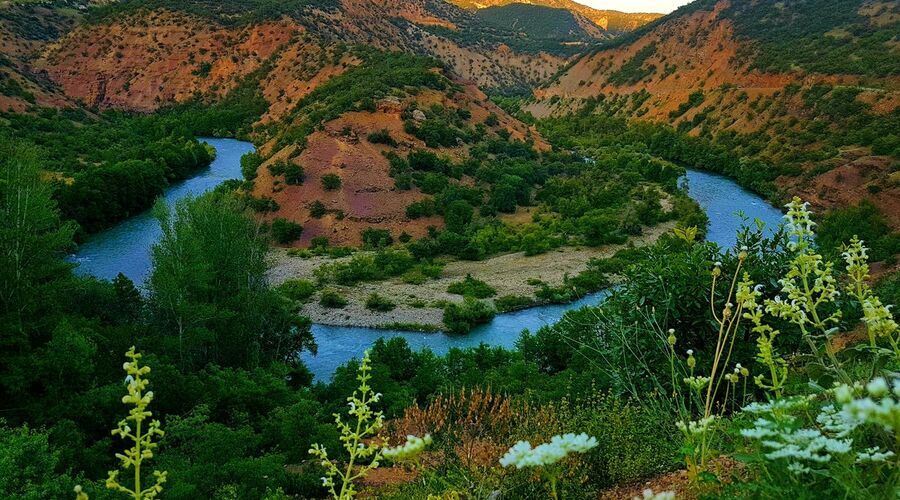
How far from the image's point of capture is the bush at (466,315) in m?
29.6

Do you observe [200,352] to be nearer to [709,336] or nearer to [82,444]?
[82,444]

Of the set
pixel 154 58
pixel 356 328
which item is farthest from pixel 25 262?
pixel 154 58

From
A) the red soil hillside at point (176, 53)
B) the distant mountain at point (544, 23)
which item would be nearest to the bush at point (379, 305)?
the red soil hillside at point (176, 53)

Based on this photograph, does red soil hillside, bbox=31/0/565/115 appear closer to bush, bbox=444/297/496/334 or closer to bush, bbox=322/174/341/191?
bush, bbox=322/174/341/191

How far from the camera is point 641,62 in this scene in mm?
96438

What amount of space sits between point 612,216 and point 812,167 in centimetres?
1763

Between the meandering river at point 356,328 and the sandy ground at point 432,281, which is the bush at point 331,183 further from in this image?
the meandering river at point 356,328

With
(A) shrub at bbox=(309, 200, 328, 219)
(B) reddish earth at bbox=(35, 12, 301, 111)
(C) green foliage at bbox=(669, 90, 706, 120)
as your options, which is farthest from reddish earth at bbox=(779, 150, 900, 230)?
(B) reddish earth at bbox=(35, 12, 301, 111)

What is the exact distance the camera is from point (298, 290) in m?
32.6

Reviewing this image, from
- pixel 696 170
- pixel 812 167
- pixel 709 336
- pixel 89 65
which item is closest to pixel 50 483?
pixel 709 336

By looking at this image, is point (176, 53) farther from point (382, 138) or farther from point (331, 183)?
point (331, 183)

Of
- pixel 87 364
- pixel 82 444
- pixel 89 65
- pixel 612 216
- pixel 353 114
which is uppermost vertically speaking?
pixel 89 65

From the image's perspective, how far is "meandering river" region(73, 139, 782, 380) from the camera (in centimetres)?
2780

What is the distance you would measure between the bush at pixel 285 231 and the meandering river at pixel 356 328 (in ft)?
18.8
